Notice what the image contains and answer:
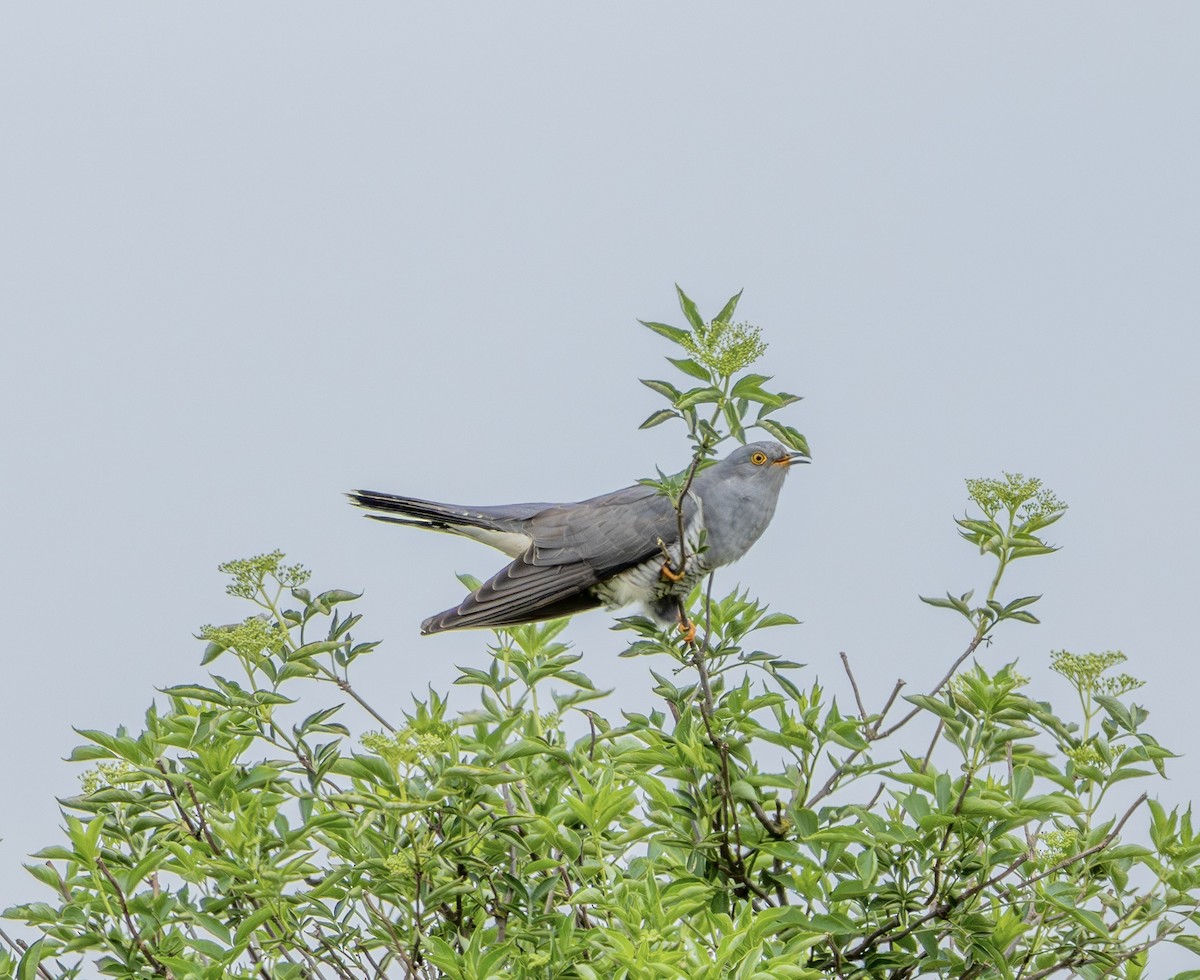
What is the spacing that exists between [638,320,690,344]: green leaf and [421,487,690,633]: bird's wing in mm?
1682

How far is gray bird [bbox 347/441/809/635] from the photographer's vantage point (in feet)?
16.2

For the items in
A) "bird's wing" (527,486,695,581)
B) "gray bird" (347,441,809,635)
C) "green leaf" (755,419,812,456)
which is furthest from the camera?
"bird's wing" (527,486,695,581)

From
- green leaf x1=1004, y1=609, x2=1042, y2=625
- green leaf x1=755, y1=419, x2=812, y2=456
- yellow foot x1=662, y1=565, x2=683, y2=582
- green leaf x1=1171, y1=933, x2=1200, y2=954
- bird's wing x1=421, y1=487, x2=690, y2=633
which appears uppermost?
bird's wing x1=421, y1=487, x2=690, y2=633

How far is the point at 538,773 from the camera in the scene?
11.8 ft

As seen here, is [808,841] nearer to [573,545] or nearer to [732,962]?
[732,962]

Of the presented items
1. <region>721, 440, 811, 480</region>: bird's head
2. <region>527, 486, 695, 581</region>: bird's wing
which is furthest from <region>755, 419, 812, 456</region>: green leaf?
<region>721, 440, 811, 480</region>: bird's head

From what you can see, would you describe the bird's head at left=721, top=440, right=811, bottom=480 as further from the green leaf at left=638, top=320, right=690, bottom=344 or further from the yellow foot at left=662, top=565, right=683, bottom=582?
the green leaf at left=638, top=320, right=690, bottom=344

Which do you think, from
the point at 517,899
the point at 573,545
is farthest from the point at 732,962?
the point at 573,545

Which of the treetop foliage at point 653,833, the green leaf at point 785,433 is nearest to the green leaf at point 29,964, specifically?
the treetop foliage at point 653,833

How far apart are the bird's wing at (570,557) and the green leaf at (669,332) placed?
A: 66.2 inches

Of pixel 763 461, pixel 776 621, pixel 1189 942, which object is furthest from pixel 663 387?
pixel 763 461

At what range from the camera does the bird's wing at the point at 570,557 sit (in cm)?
468

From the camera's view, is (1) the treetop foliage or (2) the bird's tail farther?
(2) the bird's tail

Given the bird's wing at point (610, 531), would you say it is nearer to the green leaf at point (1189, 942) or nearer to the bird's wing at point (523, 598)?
the bird's wing at point (523, 598)
